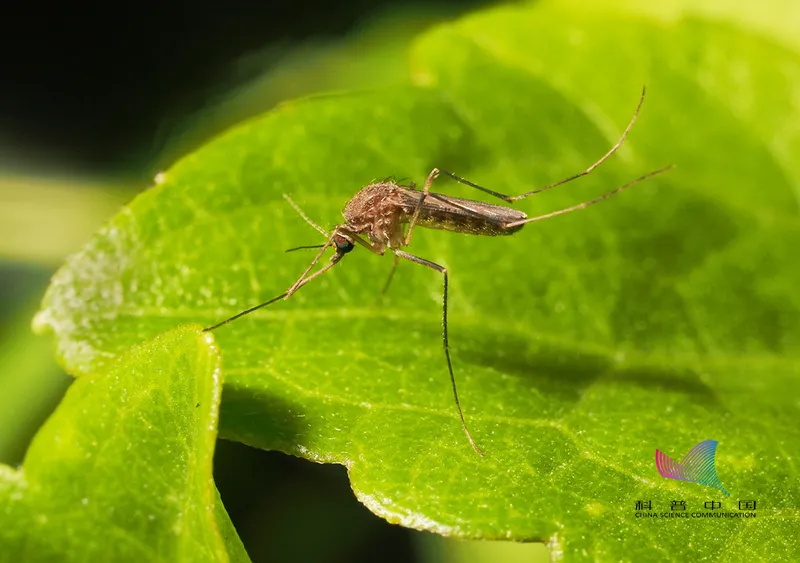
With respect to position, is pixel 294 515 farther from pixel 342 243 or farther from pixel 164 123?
pixel 164 123

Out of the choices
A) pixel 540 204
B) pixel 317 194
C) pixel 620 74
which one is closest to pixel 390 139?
pixel 317 194

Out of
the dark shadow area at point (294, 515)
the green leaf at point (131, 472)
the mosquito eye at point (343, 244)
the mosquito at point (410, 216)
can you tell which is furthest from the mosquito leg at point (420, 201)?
the green leaf at point (131, 472)

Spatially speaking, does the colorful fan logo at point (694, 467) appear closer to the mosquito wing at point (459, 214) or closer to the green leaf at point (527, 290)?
the green leaf at point (527, 290)

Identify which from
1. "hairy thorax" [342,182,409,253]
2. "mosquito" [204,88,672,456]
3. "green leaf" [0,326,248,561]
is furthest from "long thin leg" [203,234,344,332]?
"green leaf" [0,326,248,561]

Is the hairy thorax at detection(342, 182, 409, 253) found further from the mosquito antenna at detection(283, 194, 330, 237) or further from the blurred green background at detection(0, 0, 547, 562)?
the blurred green background at detection(0, 0, 547, 562)

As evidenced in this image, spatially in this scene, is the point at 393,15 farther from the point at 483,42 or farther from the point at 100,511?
the point at 100,511
